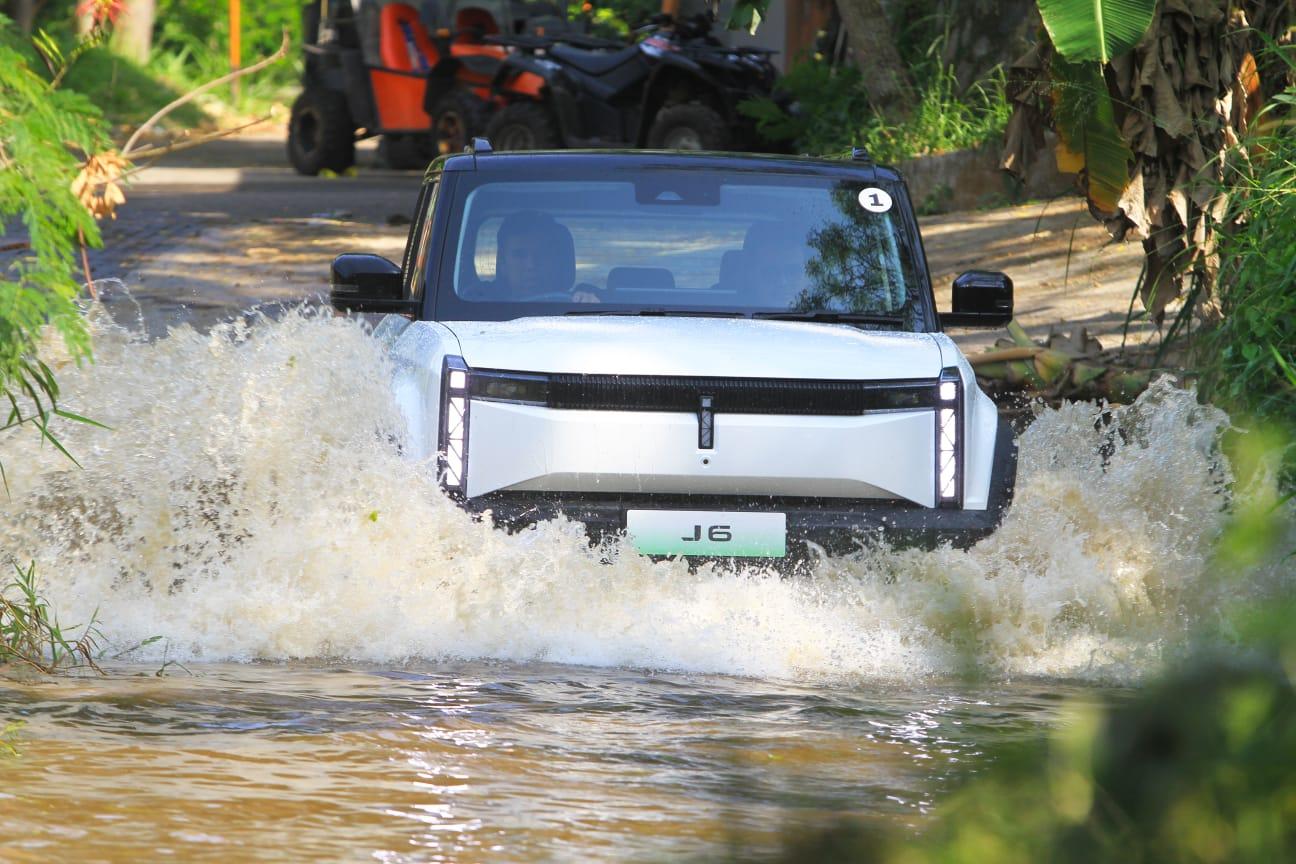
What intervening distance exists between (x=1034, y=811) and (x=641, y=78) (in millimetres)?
18400

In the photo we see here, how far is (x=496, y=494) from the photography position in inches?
214

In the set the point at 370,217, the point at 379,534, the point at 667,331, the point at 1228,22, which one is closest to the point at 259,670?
the point at 379,534

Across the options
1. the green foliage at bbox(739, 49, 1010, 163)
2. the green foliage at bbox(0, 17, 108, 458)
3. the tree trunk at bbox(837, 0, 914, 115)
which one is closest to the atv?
the green foliage at bbox(739, 49, 1010, 163)

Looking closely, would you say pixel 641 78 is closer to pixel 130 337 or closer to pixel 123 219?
pixel 123 219

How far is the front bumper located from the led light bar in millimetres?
78

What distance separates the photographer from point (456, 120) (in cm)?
2072

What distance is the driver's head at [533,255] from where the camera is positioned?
6.42 m

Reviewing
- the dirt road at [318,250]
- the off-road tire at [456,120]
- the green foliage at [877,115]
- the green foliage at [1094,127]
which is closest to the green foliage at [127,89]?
the dirt road at [318,250]

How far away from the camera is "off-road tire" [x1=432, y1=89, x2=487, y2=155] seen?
2031 centimetres

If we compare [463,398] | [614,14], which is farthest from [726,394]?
[614,14]

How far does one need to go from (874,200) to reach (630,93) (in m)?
13.0

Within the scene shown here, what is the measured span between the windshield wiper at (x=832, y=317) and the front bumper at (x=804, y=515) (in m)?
0.93

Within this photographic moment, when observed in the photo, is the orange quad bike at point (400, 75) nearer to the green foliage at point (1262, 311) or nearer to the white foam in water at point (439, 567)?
the green foliage at point (1262, 311)

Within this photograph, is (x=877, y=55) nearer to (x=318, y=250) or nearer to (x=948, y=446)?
(x=318, y=250)
